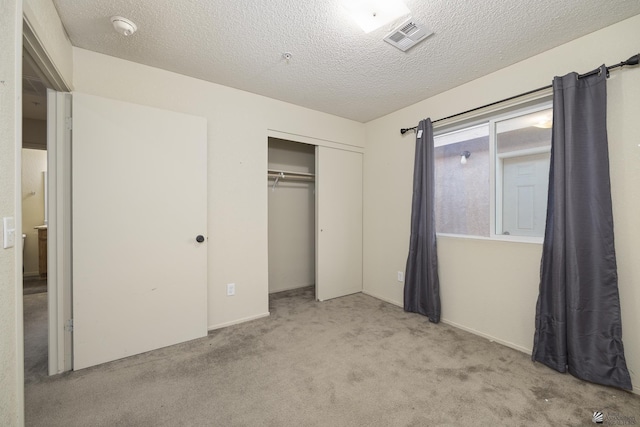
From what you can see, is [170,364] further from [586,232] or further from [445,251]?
[586,232]

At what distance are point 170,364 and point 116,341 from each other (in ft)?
1.55

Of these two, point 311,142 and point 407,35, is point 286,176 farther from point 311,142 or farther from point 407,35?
point 407,35

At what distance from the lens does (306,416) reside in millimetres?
1500


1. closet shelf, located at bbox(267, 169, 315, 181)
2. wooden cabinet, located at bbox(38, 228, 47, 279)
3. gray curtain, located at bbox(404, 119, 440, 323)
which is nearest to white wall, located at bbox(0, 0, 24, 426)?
closet shelf, located at bbox(267, 169, 315, 181)

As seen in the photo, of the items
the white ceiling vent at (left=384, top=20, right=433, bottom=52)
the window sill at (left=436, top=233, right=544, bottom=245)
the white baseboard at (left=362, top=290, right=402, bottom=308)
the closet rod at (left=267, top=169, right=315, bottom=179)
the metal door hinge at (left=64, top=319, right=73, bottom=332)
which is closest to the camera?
the white ceiling vent at (left=384, top=20, right=433, bottom=52)

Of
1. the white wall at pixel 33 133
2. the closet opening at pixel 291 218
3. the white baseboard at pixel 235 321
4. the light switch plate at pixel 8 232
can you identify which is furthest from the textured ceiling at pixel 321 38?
the white wall at pixel 33 133

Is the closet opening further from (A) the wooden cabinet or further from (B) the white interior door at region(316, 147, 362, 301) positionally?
(A) the wooden cabinet

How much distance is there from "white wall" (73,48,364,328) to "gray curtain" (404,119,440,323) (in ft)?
4.89

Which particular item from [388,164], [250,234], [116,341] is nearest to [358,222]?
[388,164]

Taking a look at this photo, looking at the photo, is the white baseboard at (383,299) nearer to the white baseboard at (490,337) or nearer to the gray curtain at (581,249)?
the white baseboard at (490,337)

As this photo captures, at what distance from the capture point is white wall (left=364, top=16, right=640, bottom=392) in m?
1.71

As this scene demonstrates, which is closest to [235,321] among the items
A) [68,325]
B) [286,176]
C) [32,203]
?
[68,325]

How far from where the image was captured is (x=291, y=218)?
3859mm

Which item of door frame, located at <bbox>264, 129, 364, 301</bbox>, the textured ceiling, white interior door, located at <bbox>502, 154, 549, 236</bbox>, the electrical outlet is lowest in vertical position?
the electrical outlet
